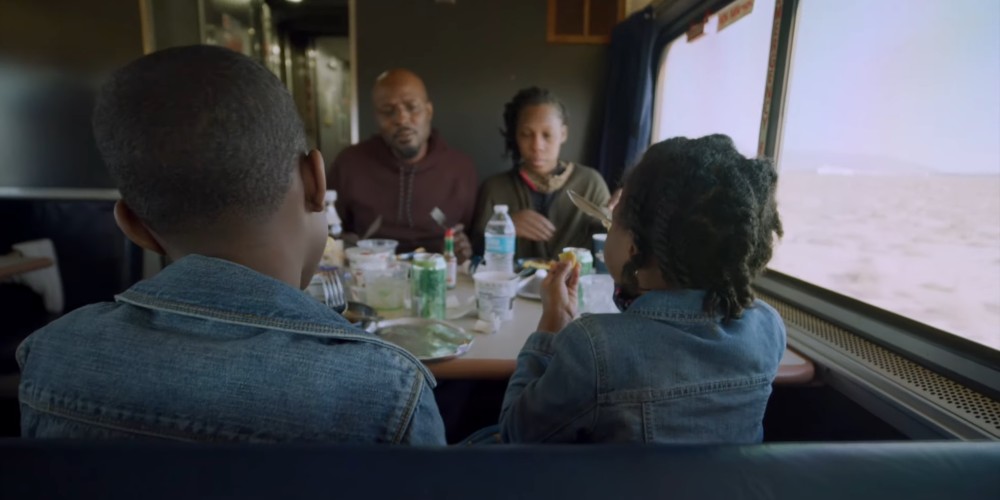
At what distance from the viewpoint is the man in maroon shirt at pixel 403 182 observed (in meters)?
2.54

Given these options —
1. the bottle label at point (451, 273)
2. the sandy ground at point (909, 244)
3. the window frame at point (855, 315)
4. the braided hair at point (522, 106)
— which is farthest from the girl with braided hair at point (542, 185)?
the sandy ground at point (909, 244)

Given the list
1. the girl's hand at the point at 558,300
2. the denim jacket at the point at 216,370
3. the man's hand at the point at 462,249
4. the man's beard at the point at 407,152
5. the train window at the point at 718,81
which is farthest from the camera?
the man's beard at the point at 407,152

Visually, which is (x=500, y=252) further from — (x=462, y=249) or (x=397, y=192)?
(x=397, y=192)

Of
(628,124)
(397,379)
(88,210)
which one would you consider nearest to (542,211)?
(628,124)

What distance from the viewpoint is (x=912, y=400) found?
→ 970 mm

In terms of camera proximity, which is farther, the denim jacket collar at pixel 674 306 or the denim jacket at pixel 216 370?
the denim jacket collar at pixel 674 306

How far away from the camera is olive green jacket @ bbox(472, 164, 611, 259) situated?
2.33 m

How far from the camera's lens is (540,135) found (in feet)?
7.63

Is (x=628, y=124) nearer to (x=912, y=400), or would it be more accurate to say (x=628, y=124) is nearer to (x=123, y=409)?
(x=912, y=400)

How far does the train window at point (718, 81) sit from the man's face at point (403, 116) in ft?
4.00

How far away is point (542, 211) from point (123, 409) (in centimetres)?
203

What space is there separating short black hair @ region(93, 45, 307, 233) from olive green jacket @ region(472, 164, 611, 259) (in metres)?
1.74

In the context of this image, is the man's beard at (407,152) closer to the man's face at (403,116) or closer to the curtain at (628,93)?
the man's face at (403,116)

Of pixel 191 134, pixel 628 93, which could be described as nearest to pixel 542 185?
pixel 628 93
